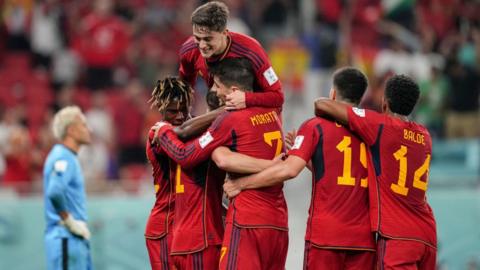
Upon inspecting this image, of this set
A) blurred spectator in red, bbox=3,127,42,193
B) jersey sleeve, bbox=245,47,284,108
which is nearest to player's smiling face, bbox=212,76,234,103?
jersey sleeve, bbox=245,47,284,108

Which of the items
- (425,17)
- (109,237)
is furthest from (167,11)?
(109,237)

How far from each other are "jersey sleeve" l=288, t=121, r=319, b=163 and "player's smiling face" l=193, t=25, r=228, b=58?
88cm

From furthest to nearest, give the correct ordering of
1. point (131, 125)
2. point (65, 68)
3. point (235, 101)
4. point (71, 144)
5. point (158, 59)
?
point (65, 68)
point (158, 59)
point (131, 125)
point (71, 144)
point (235, 101)

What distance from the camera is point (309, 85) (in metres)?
16.0

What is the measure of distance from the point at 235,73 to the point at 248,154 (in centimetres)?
62

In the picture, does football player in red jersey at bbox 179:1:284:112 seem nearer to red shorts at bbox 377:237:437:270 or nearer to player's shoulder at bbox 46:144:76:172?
red shorts at bbox 377:237:437:270

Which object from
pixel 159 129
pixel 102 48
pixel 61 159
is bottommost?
pixel 61 159

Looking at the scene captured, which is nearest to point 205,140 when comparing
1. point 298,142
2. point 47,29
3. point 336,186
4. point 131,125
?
point 298,142

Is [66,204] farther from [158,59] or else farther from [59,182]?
[158,59]

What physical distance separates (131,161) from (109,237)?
2381 mm

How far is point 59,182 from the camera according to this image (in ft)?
32.3

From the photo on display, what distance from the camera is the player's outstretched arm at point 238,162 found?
752 centimetres

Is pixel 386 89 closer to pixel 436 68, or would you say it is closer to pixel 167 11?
pixel 436 68

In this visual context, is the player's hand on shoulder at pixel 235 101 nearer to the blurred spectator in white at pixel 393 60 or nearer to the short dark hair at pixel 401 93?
the short dark hair at pixel 401 93
